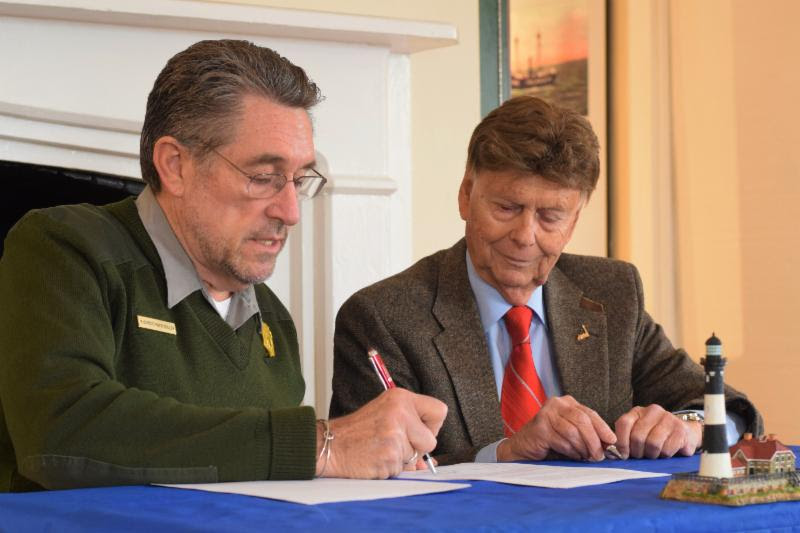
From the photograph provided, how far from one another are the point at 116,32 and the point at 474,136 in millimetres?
986

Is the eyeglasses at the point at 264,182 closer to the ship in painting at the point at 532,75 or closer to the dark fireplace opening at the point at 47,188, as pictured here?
the dark fireplace opening at the point at 47,188

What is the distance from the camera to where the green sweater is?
1.50 meters

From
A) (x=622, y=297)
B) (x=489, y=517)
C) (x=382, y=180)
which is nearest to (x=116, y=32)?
(x=382, y=180)

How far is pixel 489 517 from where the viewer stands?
1.16 meters

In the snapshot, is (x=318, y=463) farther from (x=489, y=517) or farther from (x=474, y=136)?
(x=474, y=136)

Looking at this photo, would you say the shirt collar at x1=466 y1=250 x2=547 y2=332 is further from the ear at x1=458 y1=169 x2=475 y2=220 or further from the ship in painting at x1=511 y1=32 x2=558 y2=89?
the ship in painting at x1=511 y1=32 x2=558 y2=89

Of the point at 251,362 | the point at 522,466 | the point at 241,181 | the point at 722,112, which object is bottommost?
the point at 522,466

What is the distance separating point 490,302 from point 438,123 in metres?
1.09

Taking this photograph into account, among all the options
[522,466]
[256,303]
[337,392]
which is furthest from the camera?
[337,392]

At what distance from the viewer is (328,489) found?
4.54 ft

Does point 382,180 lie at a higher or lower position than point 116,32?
lower

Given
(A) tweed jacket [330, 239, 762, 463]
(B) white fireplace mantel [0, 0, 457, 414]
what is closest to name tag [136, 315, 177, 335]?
(A) tweed jacket [330, 239, 762, 463]

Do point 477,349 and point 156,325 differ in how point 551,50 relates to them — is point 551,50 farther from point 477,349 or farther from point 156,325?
A: point 156,325

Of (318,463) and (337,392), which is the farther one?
(337,392)
